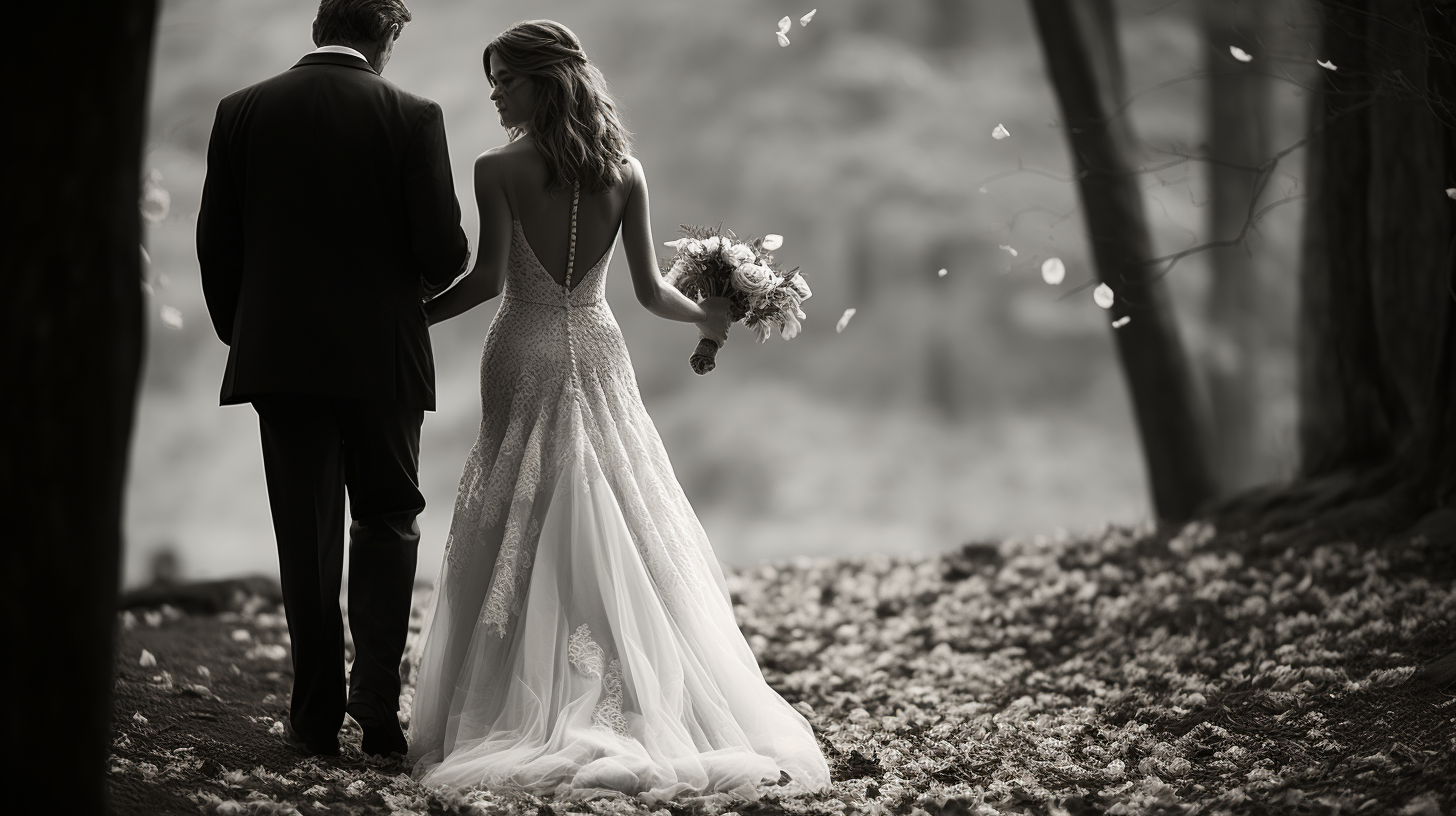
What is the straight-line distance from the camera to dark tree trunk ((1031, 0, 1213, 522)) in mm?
7465

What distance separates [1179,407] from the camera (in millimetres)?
7715

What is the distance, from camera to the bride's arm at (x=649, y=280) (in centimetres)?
393

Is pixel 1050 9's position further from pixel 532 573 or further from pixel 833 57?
pixel 833 57

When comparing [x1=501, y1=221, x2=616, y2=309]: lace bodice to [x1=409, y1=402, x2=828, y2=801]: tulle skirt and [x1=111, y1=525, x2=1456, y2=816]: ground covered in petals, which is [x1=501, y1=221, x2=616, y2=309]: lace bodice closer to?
[x1=409, y1=402, x2=828, y2=801]: tulle skirt

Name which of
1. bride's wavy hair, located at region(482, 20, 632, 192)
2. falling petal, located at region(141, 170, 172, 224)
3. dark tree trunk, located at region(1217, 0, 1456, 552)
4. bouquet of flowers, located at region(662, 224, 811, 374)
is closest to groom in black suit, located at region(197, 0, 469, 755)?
bride's wavy hair, located at region(482, 20, 632, 192)

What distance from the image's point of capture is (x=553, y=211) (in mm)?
3785

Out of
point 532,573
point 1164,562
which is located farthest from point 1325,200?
point 532,573

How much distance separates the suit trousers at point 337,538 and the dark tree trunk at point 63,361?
4.77 ft

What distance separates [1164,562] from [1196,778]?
9.40 feet

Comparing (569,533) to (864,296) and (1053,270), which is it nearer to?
(1053,270)

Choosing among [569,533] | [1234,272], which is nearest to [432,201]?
[569,533]

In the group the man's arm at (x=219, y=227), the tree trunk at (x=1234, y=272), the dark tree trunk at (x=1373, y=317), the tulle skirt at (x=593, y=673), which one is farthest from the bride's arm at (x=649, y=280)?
the tree trunk at (x=1234, y=272)

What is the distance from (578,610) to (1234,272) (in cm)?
1235

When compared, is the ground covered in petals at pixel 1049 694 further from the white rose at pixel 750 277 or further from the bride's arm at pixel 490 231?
the white rose at pixel 750 277
